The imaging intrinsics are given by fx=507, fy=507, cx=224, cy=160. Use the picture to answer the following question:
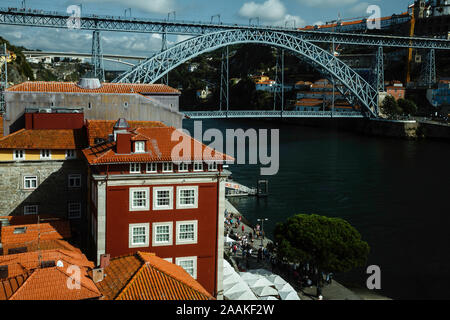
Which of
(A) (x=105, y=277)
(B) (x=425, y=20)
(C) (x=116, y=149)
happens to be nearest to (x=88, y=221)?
(C) (x=116, y=149)

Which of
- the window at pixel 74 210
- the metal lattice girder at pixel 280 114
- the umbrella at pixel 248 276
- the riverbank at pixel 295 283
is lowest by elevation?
the riverbank at pixel 295 283

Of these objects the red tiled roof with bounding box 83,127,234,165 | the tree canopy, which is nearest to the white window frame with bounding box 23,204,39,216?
the red tiled roof with bounding box 83,127,234,165

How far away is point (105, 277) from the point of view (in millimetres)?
12039

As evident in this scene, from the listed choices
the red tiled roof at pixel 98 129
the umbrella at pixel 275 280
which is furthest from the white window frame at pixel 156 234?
the red tiled roof at pixel 98 129

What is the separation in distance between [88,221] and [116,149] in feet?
12.6

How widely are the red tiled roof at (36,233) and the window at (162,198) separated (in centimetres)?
327

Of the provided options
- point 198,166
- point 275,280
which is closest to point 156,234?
point 198,166

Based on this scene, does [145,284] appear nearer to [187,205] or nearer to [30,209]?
[187,205]

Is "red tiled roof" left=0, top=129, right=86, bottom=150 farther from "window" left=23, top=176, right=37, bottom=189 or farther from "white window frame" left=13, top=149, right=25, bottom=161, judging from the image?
"window" left=23, top=176, right=37, bottom=189

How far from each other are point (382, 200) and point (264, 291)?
59.2 feet

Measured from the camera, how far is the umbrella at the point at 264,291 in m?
15.3

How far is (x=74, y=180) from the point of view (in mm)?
17953

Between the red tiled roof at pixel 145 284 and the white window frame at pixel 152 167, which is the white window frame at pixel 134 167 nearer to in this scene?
the white window frame at pixel 152 167
